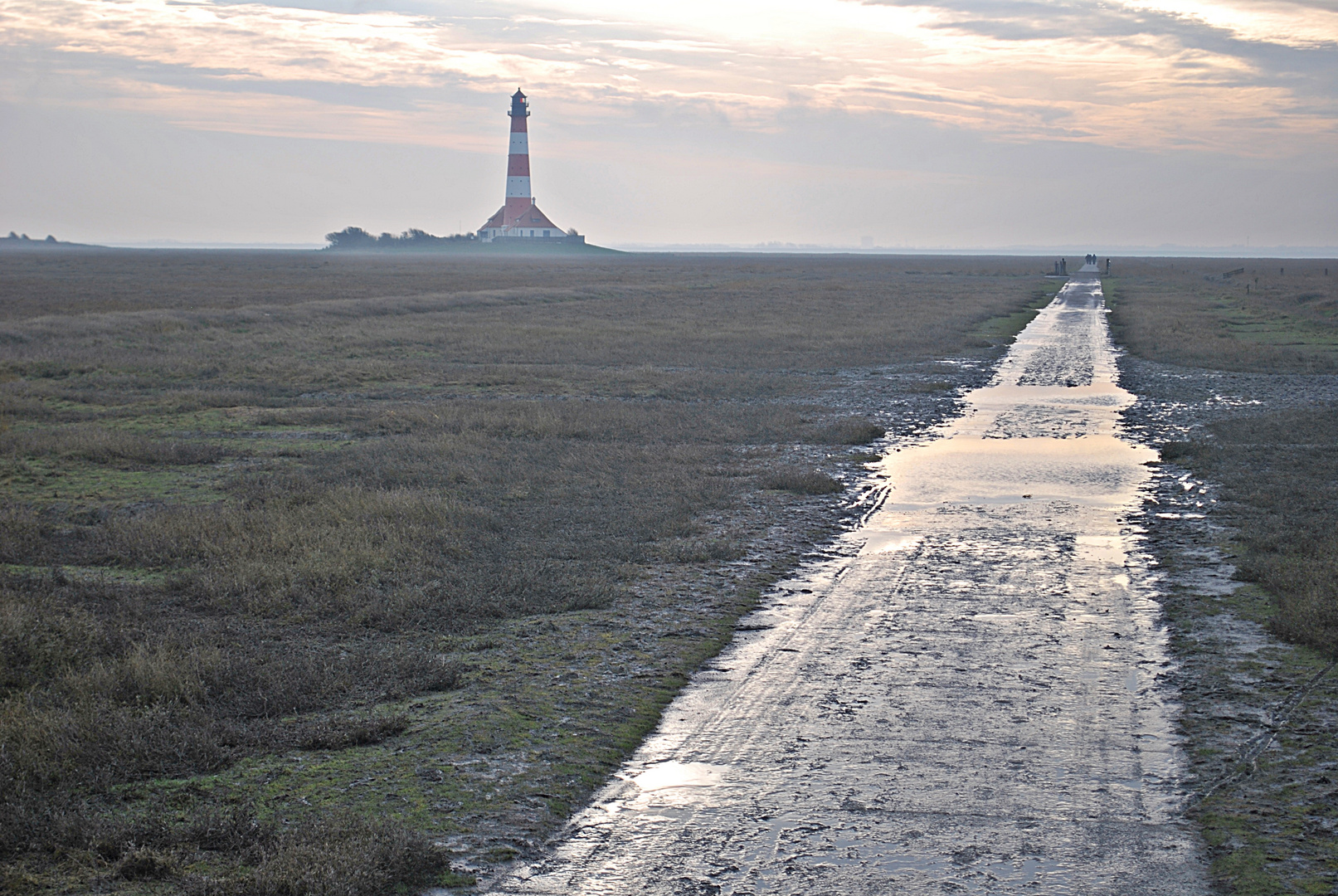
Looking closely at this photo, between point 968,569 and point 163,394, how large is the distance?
63.3ft

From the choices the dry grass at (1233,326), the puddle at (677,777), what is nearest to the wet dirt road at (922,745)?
the puddle at (677,777)

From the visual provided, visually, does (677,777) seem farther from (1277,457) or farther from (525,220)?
(525,220)

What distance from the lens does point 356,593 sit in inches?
368

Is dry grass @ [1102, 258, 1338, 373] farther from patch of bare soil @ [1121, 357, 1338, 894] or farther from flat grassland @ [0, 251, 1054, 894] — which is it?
patch of bare soil @ [1121, 357, 1338, 894]

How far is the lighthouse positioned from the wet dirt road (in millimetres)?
133117

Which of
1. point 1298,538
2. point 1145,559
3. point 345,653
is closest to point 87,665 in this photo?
point 345,653

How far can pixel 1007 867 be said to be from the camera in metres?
5.07

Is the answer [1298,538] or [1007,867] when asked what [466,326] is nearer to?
[1298,538]

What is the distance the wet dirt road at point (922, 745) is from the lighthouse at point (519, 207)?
133117 mm

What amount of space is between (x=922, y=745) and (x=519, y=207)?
15912 cm

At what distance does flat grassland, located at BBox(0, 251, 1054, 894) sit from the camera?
5492 millimetres

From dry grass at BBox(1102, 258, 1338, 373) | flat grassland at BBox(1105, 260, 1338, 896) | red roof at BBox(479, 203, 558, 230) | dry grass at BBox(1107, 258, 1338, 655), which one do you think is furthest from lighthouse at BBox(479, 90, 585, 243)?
flat grassland at BBox(1105, 260, 1338, 896)

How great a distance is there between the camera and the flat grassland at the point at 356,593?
5492 millimetres

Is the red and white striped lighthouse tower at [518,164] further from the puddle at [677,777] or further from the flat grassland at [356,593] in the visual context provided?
the puddle at [677,777]
